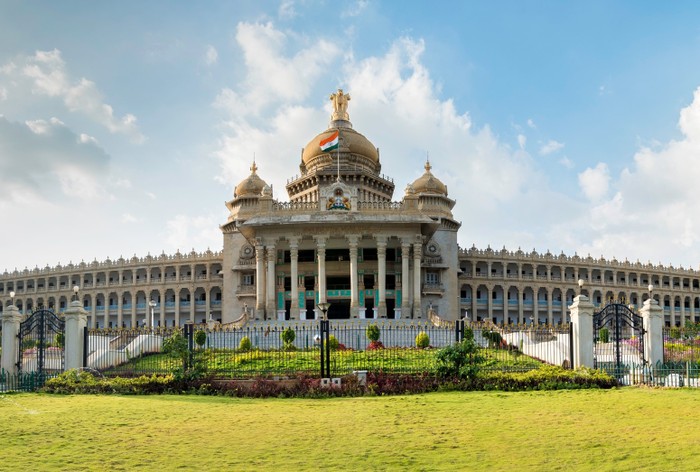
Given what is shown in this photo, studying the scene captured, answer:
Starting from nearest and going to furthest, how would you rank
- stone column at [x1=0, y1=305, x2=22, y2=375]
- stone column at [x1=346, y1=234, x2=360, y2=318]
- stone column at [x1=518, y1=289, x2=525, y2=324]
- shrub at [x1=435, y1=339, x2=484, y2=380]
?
shrub at [x1=435, y1=339, x2=484, y2=380] < stone column at [x1=0, y1=305, x2=22, y2=375] < stone column at [x1=346, y1=234, x2=360, y2=318] < stone column at [x1=518, y1=289, x2=525, y2=324]

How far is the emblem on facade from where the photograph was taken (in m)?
50.5

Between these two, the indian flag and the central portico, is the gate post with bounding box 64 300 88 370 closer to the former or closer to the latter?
the central portico

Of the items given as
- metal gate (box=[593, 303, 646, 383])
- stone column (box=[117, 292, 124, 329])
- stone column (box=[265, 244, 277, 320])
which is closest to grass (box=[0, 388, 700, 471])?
metal gate (box=[593, 303, 646, 383])

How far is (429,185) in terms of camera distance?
68750 mm

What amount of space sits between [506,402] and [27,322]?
1795 cm

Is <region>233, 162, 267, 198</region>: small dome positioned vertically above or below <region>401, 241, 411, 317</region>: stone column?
above

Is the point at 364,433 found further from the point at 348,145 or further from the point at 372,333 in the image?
the point at 348,145

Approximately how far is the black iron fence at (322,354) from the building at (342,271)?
6.76m

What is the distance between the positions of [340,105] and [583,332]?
153ft

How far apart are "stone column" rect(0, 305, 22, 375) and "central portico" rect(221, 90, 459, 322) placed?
2381cm

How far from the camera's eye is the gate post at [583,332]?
24.8 metres

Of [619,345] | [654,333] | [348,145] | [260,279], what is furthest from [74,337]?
[348,145]

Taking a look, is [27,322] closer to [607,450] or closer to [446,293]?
[607,450]

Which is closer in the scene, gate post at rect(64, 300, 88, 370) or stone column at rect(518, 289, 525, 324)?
gate post at rect(64, 300, 88, 370)
